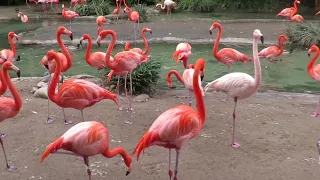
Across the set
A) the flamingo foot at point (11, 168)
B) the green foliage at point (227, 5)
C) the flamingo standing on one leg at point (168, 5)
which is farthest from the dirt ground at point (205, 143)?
the green foliage at point (227, 5)

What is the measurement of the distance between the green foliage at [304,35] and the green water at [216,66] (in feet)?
1.00

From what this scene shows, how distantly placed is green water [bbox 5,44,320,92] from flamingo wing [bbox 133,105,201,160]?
3.96 m

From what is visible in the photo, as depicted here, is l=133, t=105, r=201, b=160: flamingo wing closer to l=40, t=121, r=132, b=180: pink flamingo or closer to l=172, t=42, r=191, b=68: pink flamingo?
l=40, t=121, r=132, b=180: pink flamingo

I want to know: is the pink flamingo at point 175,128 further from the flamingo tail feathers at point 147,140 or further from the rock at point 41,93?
the rock at point 41,93

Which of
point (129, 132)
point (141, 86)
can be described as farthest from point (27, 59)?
point (129, 132)

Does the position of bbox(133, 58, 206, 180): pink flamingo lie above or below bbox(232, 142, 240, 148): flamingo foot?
above

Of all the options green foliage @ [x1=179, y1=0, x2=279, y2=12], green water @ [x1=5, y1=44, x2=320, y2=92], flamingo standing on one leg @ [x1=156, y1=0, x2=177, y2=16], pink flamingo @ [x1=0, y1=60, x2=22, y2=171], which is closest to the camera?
pink flamingo @ [x1=0, y1=60, x2=22, y2=171]

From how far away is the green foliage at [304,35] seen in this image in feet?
32.2

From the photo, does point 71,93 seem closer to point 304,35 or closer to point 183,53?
point 183,53

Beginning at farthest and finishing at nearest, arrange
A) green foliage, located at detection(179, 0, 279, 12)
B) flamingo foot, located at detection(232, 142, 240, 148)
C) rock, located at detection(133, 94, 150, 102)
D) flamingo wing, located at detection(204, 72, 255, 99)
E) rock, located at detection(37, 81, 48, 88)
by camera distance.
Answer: green foliage, located at detection(179, 0, 279, 12) → rock, located at detection(37, 81, 48, 88) → rock, located at detection(133, 94, 150, 102) → flamingo foot, located at detection(232, 142, 240, 148) → flamingo wing, located at detection(204, 72, 255, 99)

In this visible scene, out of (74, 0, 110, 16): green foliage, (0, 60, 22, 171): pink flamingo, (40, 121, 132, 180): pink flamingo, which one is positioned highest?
(74, 0, 110, 16): green foliage

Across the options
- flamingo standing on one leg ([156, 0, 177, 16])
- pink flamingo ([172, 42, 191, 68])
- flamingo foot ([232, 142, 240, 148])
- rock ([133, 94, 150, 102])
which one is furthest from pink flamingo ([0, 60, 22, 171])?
flamingo standing on one leg ([156, 0, 177, 16])

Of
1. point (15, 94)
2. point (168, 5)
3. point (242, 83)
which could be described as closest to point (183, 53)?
point (242, 83)

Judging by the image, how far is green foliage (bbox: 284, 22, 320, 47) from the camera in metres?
9.81
